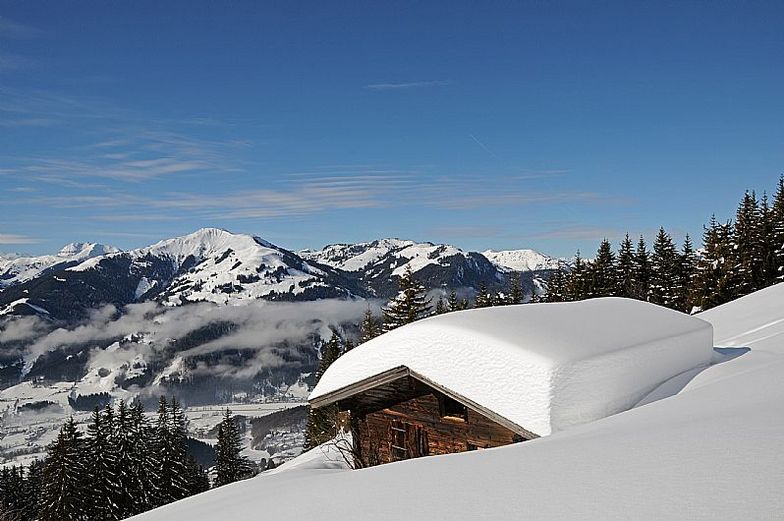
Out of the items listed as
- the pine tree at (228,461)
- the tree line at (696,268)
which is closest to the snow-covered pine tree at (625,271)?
the tree line at (696,268)

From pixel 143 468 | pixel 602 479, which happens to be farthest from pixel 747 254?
pixel 143 468

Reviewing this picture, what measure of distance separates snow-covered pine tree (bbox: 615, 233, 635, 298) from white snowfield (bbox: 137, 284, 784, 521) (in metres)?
47.7

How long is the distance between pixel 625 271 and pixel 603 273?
11.5 ft

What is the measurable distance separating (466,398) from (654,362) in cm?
319

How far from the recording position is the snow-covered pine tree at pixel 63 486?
39250 millimetres

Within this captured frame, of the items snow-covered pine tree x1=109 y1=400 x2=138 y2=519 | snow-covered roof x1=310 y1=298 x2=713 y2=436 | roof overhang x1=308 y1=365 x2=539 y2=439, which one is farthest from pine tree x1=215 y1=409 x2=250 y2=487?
snow-covered roof x1=310 y1=298 x2=713 y2=436

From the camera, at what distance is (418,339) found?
9.84 meters

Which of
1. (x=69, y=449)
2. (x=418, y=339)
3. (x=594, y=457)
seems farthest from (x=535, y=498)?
(x=69, y=449)

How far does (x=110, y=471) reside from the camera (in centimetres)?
4394

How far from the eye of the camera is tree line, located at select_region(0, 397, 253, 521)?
39.8m

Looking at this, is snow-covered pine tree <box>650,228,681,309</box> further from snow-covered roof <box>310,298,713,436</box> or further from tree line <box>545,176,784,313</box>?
snow-covered roof <box>310,298,713,436</box>

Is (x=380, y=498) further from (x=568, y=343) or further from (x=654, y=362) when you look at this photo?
(x=654, y=362)

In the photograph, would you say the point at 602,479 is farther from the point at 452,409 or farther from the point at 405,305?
the point at 405,305

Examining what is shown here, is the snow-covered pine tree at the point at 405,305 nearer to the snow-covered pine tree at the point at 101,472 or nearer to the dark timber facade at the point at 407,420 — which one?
the snow-covered pine tree at the point at 101,472
